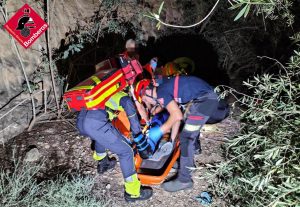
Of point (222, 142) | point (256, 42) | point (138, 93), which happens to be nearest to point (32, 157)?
point (138, 93)

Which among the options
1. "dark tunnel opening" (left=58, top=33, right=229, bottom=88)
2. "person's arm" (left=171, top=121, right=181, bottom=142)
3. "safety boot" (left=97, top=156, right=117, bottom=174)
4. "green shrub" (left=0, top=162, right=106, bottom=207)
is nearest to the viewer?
"green shrub" (left=0, top=162, right=106, bottom=207)

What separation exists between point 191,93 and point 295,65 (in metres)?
1.28

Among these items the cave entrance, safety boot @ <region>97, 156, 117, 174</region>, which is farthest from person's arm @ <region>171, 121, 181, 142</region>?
the cave entrance

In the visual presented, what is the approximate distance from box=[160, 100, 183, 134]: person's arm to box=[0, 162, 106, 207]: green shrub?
43.9 inches

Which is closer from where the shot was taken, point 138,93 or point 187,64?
point 138,93

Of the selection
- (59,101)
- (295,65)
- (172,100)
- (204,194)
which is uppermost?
(295,65)

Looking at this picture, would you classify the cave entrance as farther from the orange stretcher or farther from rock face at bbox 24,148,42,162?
rock face at bbox 24,148,42,162

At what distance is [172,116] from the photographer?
13.1 ft

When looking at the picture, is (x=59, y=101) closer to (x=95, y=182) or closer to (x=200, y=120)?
(x=95, y=182)

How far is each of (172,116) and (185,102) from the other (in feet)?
0.82

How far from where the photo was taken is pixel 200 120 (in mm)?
3979

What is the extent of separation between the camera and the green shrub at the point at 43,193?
3.59 m

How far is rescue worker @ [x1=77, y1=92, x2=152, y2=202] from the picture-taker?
373cm

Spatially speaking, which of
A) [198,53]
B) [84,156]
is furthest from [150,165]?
[198,53]
